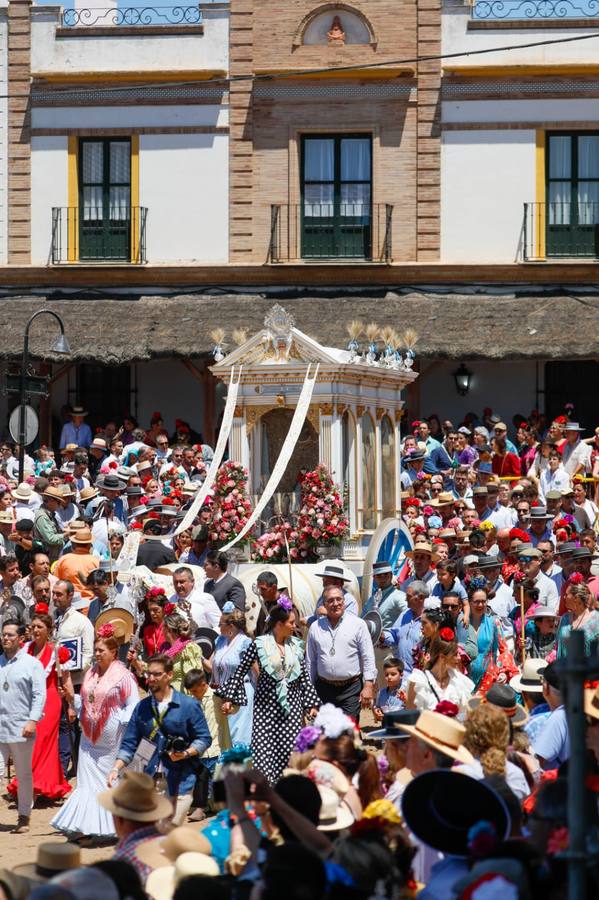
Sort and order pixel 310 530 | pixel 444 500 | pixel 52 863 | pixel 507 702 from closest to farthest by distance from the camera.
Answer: pixel 52 863 < pixel 507 702 < pixel 310 530 < pixel 444 500

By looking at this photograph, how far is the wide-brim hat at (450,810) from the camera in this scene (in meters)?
7.05

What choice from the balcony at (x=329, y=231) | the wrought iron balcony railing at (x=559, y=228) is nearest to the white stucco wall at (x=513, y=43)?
the wrought iron balcony railing at (x=559, y=228)

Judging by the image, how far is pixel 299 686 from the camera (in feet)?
40.6

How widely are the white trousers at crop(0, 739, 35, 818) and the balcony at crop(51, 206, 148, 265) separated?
17302 mm

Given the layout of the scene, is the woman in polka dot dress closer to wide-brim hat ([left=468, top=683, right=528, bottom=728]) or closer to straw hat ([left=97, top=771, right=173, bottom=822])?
wide-brim hat ([left=468, top=683, right=528, bottom=728])

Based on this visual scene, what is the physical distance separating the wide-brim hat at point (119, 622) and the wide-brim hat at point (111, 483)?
5606mm

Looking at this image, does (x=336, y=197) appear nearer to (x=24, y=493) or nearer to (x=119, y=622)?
(x=24, y=493)

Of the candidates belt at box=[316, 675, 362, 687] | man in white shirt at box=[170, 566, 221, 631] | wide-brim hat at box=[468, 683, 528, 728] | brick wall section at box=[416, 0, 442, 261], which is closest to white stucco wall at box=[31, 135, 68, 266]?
brick wall section at box=[416, 0, 442, 261]

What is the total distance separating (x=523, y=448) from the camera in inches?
944

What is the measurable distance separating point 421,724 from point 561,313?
19857 millimetres

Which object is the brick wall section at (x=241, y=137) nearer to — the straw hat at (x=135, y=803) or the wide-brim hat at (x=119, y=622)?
the wide-brim hat at (x=119, y=622)

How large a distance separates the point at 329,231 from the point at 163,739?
18.8 m

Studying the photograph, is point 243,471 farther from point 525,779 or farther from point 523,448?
point 525,779

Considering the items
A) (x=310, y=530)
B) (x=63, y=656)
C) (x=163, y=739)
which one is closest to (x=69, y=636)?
(x=63, y=656)
